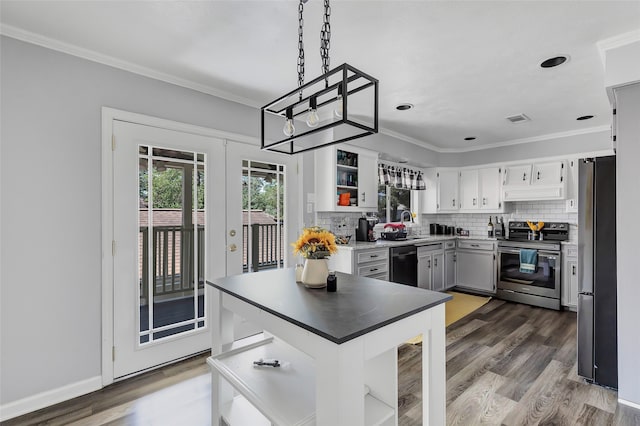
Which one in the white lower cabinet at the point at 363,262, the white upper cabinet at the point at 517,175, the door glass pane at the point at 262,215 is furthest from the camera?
the white upper cabinet at the point at 517,175

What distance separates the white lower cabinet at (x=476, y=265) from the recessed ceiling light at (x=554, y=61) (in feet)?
10.1

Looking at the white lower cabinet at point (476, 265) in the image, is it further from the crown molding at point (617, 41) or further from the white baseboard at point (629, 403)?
the crown molding at point (617, 41)

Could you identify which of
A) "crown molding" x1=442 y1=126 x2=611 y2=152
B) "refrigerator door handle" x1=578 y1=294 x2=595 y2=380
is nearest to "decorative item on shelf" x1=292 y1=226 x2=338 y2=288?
"refrigerator door handle" x1=578 y1=294 x2=595 y2=380

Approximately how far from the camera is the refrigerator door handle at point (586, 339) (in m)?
2.53

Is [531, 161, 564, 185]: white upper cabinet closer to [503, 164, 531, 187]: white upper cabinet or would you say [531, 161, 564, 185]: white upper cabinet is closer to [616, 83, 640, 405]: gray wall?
Result: [503, 164, 531, 187]: white upper cabinet

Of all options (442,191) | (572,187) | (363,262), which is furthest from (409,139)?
(572,187)

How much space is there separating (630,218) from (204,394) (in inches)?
131

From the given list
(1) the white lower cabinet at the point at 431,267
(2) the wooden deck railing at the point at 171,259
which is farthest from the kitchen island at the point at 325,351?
(1) the white lower cabinet at the point at 431,267

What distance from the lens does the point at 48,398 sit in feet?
7.29

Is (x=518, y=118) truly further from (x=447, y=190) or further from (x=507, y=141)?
(x=447, y=190)

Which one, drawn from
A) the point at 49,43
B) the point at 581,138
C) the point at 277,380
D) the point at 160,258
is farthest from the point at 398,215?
the point at 49,43

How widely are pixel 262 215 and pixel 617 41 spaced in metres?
3.25

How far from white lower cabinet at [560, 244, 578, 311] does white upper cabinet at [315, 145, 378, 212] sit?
108 inches

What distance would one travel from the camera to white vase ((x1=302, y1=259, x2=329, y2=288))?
185 centimetres
